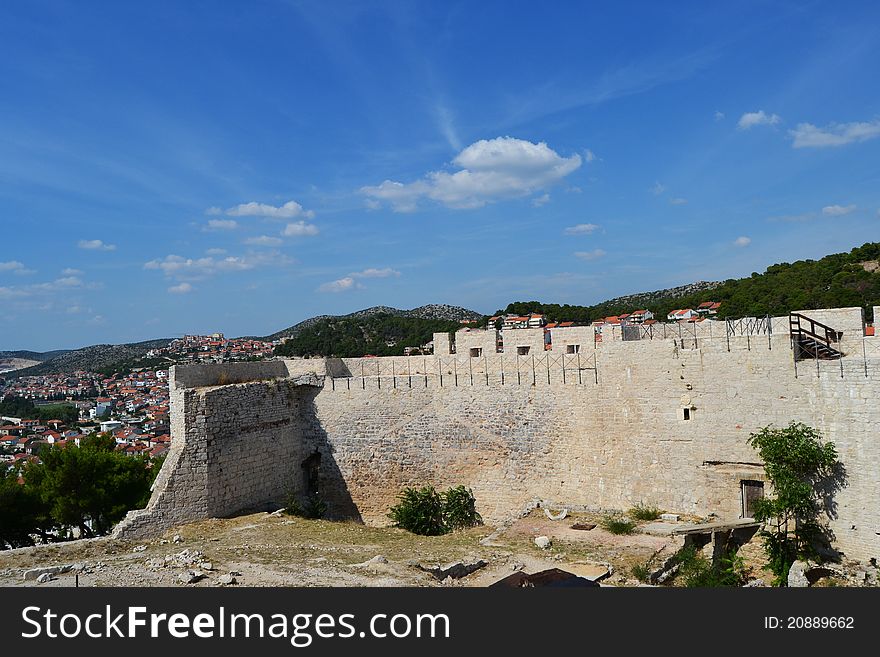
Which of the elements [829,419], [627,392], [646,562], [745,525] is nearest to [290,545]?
[646,562]

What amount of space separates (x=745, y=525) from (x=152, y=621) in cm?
975

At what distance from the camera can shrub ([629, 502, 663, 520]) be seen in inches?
499

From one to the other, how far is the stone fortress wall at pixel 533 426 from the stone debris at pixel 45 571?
6.21 ft

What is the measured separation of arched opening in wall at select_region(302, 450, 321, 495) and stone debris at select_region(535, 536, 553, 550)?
675cm

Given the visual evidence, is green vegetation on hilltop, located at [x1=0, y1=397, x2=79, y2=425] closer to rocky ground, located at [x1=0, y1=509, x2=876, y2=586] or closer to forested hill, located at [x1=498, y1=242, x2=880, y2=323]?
forested hill, located at [x1=498, y1=242, x2=880, y2=323]

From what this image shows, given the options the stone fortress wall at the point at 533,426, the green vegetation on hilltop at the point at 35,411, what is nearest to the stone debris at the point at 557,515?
the stone fortress wall at the point at 533,426

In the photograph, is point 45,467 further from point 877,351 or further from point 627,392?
point 877,351

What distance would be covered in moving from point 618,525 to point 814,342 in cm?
490

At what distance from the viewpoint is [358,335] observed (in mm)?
58688

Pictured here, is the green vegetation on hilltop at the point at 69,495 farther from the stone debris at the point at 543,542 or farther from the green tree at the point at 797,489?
the green tree at the point at 797,489

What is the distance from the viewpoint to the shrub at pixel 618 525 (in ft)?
39.3

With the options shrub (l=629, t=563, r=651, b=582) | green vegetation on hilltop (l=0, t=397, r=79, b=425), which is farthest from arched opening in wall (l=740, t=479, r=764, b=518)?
green vegetation on hilltop (l=0, t=397, r=79, b=425)

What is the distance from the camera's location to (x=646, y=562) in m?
10.4

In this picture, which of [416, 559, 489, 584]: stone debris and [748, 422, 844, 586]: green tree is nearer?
[416, 559, 489, 584]: stone debris
